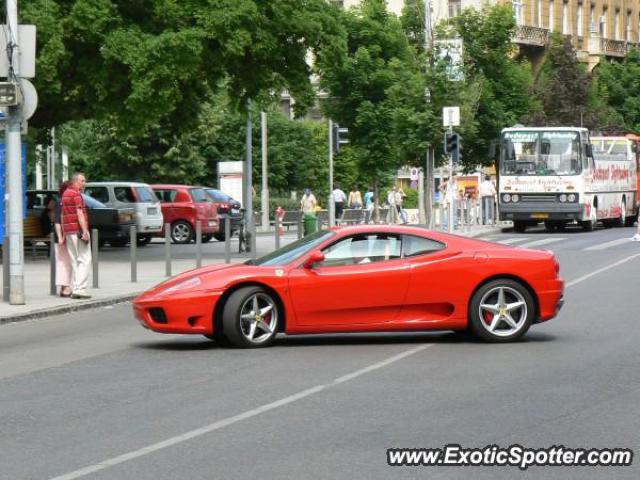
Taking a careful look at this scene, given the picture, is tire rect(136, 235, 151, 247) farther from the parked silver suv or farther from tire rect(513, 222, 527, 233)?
tire rect(513, 222, 527, 233)

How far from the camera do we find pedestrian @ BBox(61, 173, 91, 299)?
72.1 ft

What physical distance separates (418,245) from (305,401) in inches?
177

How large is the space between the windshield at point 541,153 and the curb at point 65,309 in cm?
2734

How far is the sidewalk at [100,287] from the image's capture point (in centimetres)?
2044

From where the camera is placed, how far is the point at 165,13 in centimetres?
3181

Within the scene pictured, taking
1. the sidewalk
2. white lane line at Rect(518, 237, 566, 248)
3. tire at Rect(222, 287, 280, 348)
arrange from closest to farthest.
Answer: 1. tire at Rect(222, 287, 280, 348)
2. the sidewalk
3. white lane line at Rect(518, 237, 566, 248)

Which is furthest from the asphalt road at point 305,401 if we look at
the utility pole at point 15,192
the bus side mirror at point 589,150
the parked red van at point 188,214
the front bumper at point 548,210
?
the bus side mirror at point 589,150

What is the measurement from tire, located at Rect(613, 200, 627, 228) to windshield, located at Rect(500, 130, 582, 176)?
6.27 meters

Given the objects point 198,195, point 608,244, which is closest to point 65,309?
point 608,244

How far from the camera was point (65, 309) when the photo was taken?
2092cm

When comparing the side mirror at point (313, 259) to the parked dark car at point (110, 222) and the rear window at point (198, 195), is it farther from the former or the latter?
the rear window at point (198, 195)

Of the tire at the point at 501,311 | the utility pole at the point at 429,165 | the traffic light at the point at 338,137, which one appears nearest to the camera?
the tire at the point at 501,311

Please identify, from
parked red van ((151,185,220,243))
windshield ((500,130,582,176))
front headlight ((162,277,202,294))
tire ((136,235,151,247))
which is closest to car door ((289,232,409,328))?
front headlight ((162,277,202,294))

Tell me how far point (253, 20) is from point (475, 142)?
91.2 ft
